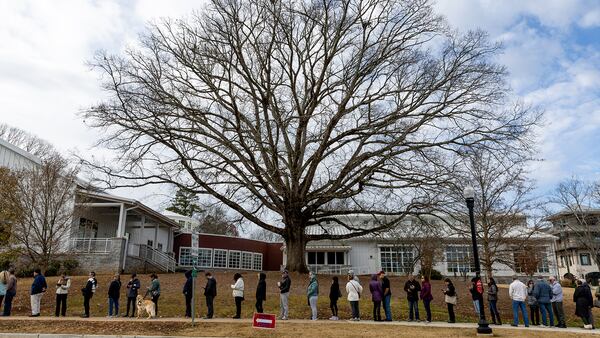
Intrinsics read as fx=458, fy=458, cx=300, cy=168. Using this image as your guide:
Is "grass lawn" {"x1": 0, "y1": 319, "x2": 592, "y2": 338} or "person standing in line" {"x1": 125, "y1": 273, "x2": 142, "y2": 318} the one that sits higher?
"person standing in line" {"x1": 125, "y1": 273, "x2": 142, "y2": 318}

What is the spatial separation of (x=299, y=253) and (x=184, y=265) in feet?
68.0

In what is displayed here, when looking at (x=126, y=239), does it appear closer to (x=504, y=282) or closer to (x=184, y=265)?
(x=184, y=265)

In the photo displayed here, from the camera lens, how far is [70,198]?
2420 centimetres

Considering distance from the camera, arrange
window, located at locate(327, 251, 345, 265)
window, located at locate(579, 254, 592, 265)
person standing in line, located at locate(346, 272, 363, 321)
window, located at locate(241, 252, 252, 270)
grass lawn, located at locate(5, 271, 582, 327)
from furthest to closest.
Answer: window, located at locate(579, 254, 592, 265) < window, located at locate(241, 252, 252, 270) < window, located at locate(327, 251, 345, 265) < grass lawn, located at locate(5, 271, 582, 327) < person standing in line, located at locate(346, 272, 363, 321)

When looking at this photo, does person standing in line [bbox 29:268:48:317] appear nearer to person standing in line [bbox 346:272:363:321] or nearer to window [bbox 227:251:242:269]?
person standing in line [bbox 346:272:363:321]

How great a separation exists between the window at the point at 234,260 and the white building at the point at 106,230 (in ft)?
33.4

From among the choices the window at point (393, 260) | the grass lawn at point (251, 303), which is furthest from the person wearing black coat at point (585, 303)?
the window at point (393, 260)

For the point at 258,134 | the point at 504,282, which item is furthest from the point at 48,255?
the point at 504,282

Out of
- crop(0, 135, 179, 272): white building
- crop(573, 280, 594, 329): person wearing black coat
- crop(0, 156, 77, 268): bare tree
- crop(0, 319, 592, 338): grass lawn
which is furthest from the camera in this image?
crop(0, 135, 179, 272): white building

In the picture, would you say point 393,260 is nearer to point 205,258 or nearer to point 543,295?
point 205,258

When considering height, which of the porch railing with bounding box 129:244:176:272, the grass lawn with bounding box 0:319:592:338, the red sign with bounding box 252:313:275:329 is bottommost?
the grass lawn with bounding box 0:319:592:338

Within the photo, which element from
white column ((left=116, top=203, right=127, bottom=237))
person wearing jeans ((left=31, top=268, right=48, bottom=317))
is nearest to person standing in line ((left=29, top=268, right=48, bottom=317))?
person wearing jeans ((left=31, top=268, right=48, bottom=317))

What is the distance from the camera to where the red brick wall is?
4369 centimetres

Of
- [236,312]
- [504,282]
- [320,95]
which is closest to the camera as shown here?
[236,312]
